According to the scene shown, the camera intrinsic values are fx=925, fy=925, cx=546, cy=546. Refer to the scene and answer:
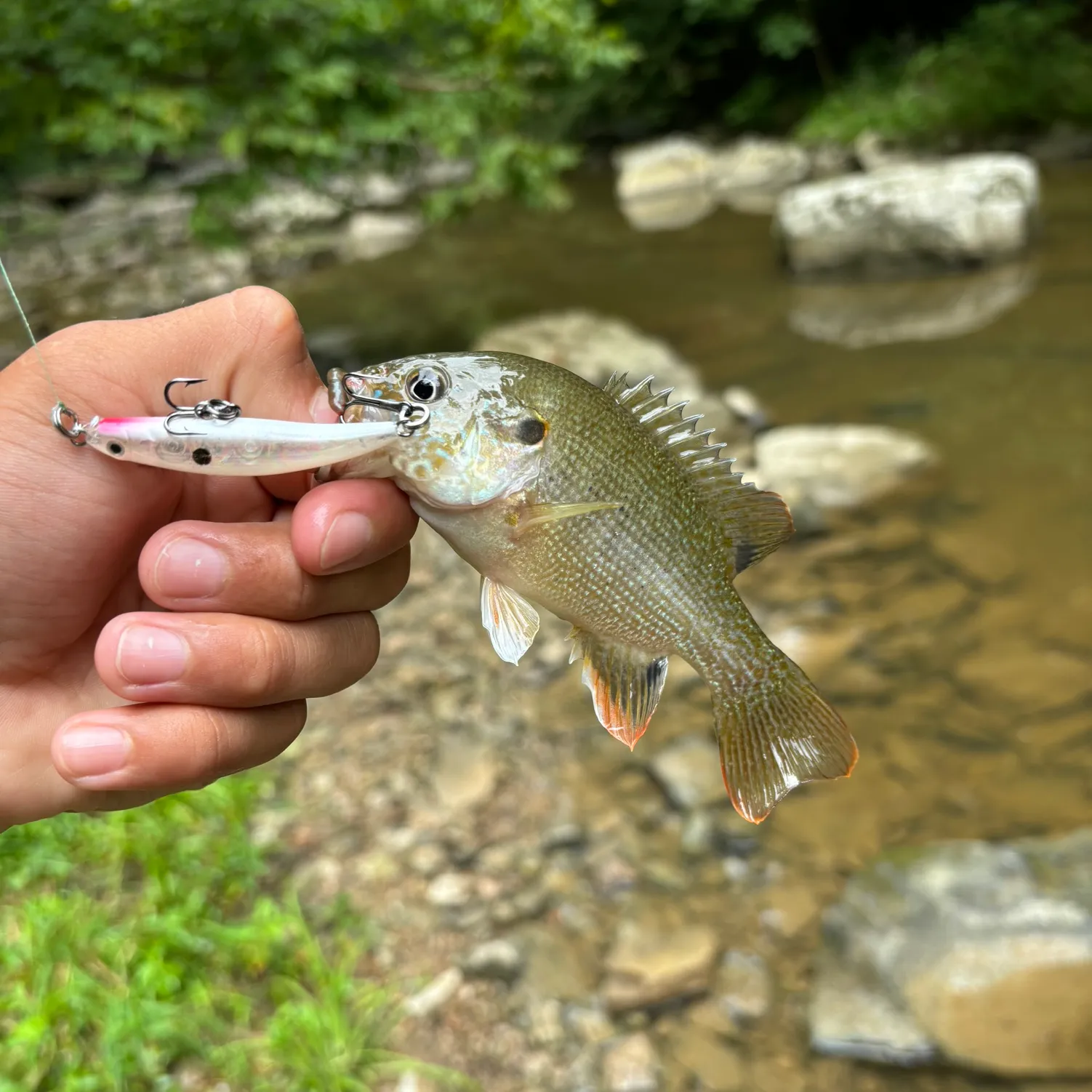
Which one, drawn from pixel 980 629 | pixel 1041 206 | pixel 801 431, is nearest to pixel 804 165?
pixel 1041 206

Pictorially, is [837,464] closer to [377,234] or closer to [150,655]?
[150,655]

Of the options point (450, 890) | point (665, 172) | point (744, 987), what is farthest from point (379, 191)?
point (744, 987)

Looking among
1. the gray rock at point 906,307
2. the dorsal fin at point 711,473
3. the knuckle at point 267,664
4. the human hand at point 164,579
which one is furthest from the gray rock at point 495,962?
the gray rock at point 906,307

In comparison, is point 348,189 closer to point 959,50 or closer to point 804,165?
point 804,165

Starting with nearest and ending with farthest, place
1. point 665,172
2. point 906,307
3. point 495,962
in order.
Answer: point 495,962 → point 906,307 → point 665,172

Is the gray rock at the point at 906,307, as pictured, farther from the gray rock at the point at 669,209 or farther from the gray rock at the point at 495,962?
the gray rock at the point at 495,962

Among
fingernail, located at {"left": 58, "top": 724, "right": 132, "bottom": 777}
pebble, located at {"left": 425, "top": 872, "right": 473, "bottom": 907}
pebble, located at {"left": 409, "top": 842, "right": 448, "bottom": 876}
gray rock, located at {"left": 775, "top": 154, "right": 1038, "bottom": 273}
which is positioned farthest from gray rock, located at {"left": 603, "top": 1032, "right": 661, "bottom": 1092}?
gray rock, located at {"left": 775, "top": 154, "right": 1038, "bottom": 273}
